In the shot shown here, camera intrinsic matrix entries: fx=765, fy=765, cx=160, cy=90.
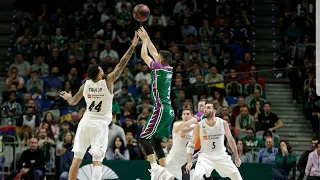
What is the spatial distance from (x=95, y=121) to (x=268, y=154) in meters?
6.38

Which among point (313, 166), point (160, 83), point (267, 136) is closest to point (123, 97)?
point (267, 136)

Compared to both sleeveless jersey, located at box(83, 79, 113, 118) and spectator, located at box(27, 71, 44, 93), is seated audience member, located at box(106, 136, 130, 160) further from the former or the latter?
sleeveless jersey, located at box(83, 79, 113, 118)

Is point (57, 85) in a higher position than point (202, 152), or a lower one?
higher

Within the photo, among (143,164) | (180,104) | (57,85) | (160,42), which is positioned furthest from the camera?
(160,42)

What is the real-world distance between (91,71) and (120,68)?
1.78ft

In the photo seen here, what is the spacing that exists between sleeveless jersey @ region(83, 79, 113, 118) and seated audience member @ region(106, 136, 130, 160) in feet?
15.7

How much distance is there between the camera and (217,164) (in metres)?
15.0

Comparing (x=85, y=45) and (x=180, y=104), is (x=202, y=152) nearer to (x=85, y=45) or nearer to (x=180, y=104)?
(x=180, y=104)

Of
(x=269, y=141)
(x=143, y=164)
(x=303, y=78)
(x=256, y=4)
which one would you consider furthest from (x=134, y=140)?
(x=256, y=4)

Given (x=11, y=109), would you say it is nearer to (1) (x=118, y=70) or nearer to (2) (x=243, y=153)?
(2) (x=243, y=153)

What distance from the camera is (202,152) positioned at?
1526 cm

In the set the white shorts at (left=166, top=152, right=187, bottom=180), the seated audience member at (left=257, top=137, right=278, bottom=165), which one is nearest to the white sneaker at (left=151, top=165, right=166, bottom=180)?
the white shorts at (left=166, top=152, right=187, bottom=180)

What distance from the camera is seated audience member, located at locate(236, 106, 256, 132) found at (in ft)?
68.2

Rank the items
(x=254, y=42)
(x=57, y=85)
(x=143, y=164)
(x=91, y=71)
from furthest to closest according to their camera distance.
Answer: (x=254, y=42), (x=57, y=85), (x=143, y=164), (x=91, y=71)
